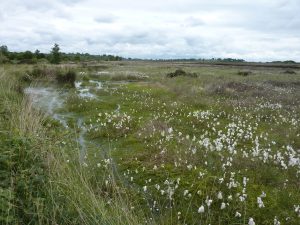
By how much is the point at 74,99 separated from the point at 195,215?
16.8 metres

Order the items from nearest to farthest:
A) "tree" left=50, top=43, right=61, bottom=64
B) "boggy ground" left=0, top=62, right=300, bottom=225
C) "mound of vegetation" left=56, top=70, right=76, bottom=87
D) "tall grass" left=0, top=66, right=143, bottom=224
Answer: "tall grass" left=0, top=66, right=143, bottom=224 → "boggy ground" left=0, top=62, right=300, bottom=225 → "mound of vegetation" left=56, top=70, right=76, bottom=87 → "tree" left=50, top=43, right=61, bottom=64

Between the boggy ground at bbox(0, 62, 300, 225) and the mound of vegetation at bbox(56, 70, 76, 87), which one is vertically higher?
the mound of vegetation at bbox(56, 70, 76, 87)

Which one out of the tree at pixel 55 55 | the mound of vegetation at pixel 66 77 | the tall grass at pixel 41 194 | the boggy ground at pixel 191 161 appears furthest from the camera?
the tree at pixel 55 55

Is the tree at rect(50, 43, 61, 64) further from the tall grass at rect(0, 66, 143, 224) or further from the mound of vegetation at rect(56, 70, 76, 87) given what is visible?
the tall grass at rect(0, 66, 143, 224)

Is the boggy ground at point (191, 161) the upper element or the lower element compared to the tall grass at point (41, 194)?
lower

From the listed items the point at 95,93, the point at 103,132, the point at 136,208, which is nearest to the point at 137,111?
the point at 103,132

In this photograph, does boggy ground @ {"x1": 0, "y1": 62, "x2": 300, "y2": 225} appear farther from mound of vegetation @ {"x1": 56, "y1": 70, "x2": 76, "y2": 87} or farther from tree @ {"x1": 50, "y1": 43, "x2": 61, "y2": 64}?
tree @ {"x1": 50, "y1": 43, "x2": 61, "y2": 64}

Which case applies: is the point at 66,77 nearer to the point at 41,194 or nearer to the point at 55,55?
the point at 41,194

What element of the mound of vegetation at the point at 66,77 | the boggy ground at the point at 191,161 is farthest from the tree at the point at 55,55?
the boggy ground at the point at 191,161

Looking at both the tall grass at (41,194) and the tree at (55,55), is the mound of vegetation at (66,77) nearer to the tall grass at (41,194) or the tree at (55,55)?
the tall grass at (41,194)

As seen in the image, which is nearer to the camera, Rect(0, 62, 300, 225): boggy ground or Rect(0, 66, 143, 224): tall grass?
Rect(0, 66, 143, 224): tall grass

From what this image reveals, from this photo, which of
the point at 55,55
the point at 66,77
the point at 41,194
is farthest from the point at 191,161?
the point at 55,55

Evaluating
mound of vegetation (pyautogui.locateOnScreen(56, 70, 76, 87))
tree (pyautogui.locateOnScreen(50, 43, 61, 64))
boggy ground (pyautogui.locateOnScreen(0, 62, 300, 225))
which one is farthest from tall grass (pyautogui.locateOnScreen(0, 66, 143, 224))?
tree (pyautogui.locateOnScreen(50, 43, 61, 64))

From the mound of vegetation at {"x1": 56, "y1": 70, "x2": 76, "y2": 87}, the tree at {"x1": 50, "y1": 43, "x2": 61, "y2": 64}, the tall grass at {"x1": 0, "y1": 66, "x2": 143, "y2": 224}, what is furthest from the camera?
the tree at {"x1": 50, "y1": 43, "x2": 61, "y2": 64}
